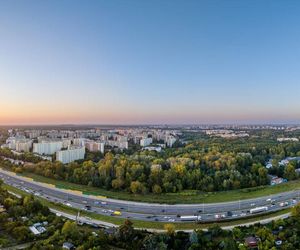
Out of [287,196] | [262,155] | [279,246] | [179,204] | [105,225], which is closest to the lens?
[279,246]

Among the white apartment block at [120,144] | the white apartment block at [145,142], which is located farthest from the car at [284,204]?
the white apartment block at [145,142]

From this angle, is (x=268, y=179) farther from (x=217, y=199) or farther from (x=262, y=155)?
(x=262, y=155)

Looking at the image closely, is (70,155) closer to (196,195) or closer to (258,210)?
(196,195)

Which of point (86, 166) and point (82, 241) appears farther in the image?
point (86, 166)

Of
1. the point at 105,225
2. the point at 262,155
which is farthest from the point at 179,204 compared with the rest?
the point at 262,155

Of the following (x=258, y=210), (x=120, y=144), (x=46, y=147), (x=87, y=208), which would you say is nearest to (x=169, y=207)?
(x=87, y=208)

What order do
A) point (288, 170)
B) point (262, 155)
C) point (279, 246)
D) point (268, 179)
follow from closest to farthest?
point (279, 246) < point (268, 179) < point (288, 170) < point (262, 155)

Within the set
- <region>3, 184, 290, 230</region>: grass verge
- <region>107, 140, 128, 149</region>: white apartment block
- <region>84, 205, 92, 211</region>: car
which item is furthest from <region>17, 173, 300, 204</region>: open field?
<region>107, 140, 128, 149</region>: white apartment block
